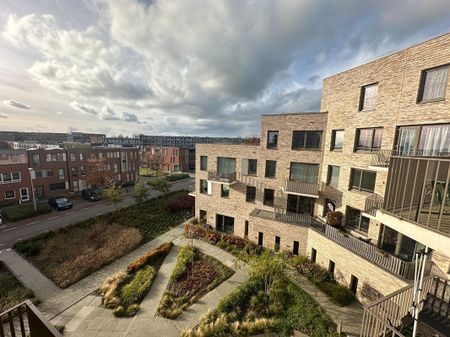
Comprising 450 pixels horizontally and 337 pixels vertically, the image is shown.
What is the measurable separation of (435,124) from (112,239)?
2555cm

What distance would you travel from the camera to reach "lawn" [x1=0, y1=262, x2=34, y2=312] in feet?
39.2

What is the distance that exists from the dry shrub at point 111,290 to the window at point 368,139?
18.7 metres

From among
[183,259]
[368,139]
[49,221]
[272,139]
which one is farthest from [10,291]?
[368,139]

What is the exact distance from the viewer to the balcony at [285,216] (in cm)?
1712

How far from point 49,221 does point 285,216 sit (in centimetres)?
2794

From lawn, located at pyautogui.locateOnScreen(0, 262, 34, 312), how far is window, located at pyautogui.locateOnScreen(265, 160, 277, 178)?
1913 centimetres

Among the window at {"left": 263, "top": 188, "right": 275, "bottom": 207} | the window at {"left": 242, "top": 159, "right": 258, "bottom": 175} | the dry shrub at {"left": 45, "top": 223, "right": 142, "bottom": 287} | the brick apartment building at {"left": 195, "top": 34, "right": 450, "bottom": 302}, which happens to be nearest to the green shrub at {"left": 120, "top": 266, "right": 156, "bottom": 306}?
the dry shrub at {"left": 45, "top": 223, "right": 142, "bottom": 287}

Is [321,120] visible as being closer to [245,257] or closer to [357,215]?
[357,215]

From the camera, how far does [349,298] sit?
40.2ft

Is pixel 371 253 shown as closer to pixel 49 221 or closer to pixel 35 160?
pixel 49 221

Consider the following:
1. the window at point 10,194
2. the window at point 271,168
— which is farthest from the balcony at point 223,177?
the window at point 10,194

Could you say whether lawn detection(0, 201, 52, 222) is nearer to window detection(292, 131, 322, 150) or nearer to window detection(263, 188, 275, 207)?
window detection(263, 188, 275, 207)

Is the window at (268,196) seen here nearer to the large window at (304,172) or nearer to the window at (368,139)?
the large window at (304,172)

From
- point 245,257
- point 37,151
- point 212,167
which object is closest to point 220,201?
point 212,167
